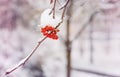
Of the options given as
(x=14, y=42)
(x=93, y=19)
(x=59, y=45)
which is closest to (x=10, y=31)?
(x=14, y=42)

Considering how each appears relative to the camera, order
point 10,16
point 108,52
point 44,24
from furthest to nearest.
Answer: point 10,16
point 108,52
point 44,24

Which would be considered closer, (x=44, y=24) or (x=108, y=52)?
(x=44, y=24)

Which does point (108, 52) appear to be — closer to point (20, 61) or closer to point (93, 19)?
point (93, 19)

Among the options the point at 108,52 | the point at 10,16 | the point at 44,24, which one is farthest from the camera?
the point at 10,16

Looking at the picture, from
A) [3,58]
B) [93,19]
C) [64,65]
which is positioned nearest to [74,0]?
[93,19]

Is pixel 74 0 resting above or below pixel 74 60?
above

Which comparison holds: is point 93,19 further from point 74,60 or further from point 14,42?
point 14,42
